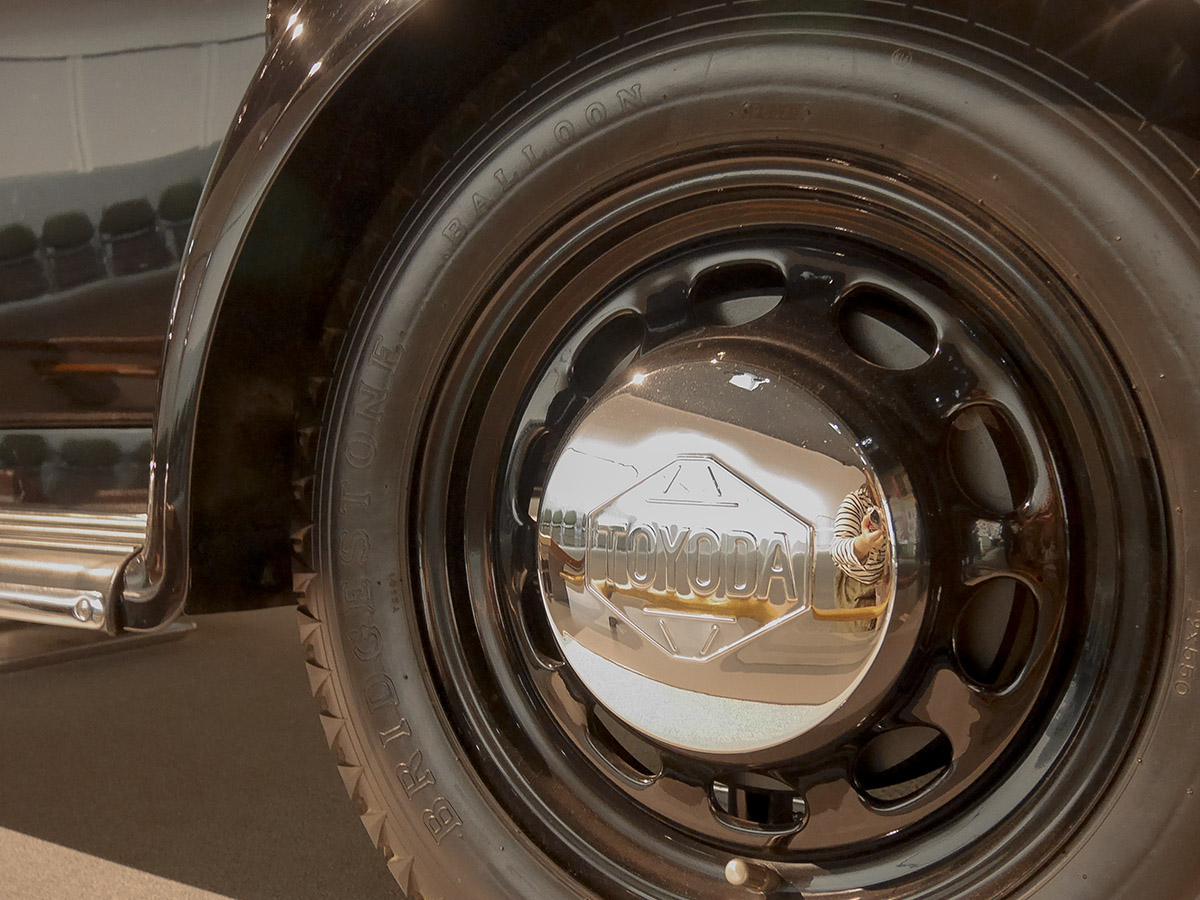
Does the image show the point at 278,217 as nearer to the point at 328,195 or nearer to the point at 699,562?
the point at 328,195

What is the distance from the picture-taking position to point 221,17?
3.26 feet

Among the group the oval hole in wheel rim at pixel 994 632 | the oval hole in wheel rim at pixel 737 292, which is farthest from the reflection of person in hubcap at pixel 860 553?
the oval hole in wheel rim at pixel 737 292

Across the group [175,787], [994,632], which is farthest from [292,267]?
[175,787]

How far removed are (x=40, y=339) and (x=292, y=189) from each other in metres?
0.59

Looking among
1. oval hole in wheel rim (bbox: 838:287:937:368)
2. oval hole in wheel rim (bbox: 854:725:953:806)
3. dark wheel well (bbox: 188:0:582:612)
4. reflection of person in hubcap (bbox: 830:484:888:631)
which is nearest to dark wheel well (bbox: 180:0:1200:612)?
dark wheel well (bbox: 188:0:582:612)

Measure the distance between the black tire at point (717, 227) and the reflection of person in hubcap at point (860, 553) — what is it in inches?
6.1

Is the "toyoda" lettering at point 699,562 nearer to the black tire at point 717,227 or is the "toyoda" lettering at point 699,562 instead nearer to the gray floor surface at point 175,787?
the black tire at point 717,227

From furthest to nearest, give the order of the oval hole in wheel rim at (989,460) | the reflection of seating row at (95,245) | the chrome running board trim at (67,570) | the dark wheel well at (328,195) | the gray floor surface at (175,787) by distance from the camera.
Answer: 1. the gray floor surface at (175,787)
2. the reflection of seating row at (95,245)
3. the chrome running board trim at (67,570)
4. the oval hole in wheel rim at (989,460)
5. the dark wheel well at (328,195)

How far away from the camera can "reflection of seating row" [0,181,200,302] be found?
1045mm

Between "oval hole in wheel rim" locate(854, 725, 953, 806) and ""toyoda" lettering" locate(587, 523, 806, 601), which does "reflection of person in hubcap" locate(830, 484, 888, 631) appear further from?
"oval hole in wheel rim" locate(854, 725, 953, 806)

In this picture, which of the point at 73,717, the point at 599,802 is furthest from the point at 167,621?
the point at 73,717

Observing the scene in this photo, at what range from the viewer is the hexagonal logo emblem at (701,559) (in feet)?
2.27

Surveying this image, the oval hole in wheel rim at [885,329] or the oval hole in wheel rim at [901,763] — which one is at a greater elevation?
the oval hole in wheel rim at [885,329]

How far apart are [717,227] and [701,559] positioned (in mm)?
311
